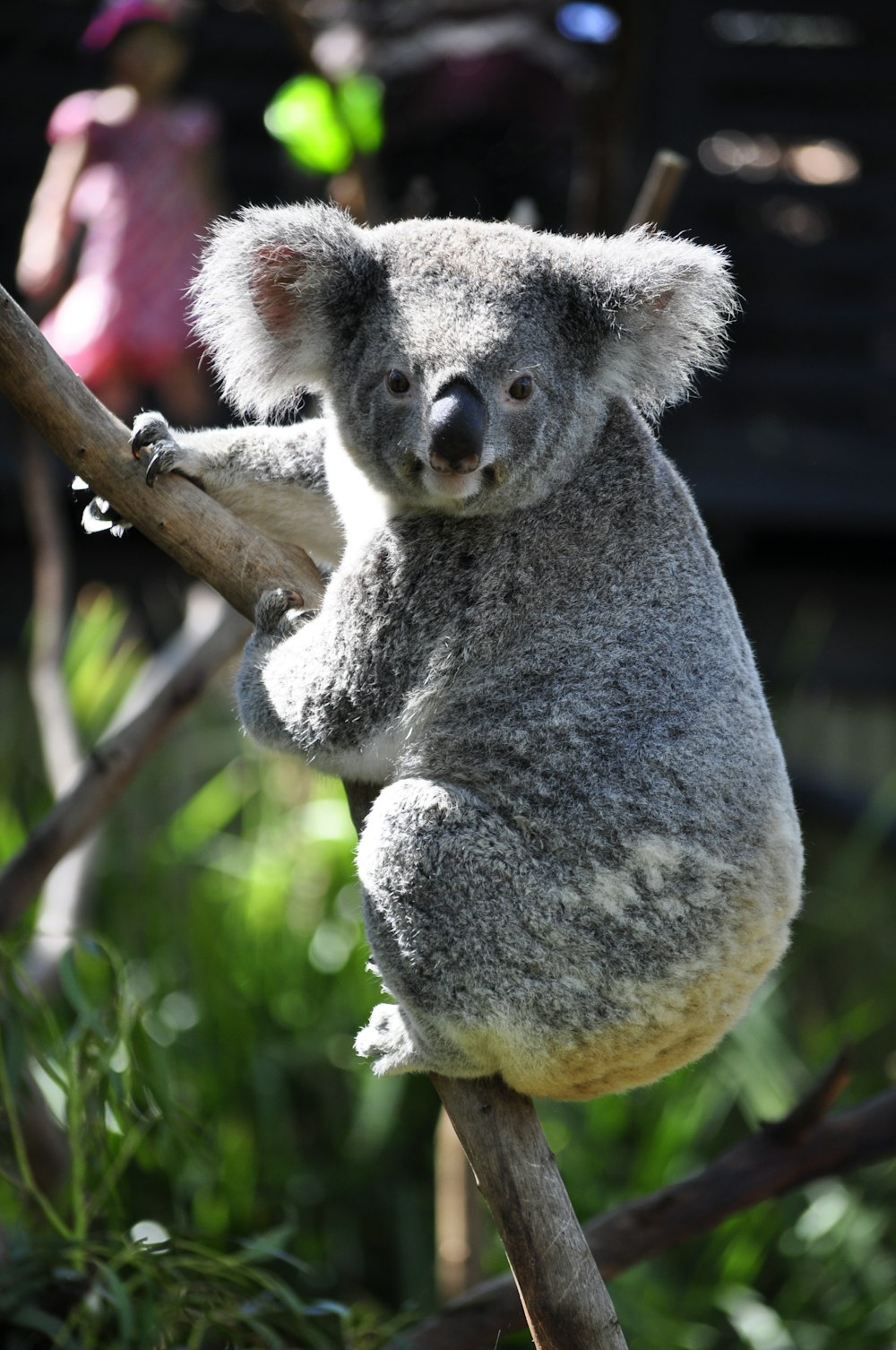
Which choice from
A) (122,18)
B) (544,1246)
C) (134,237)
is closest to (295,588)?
(544,1246)

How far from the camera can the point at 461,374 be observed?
204 cm

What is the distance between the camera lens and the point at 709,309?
2.27 metres

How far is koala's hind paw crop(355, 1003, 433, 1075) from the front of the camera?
6.84 ft

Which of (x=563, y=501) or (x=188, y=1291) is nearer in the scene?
(x=563, y=501)

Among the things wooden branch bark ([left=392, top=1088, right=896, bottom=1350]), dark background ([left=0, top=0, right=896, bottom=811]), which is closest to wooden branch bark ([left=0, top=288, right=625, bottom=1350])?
wooden branch bark ([left=392, top=1088, right=896, bottom=1350])

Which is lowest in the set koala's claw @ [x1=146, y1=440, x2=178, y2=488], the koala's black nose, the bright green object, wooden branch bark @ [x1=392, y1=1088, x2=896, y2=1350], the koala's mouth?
wooden branch bark @ [x1=392, y1=1088, x2=896, y2=1350]

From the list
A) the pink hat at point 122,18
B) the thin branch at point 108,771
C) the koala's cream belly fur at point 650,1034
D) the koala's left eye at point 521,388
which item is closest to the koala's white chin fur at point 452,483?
the koala's left eye at point 521,388

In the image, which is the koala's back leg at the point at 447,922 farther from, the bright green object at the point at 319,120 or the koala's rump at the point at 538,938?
the bright green object at the point at 319,120

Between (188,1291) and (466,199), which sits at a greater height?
(188,1291)

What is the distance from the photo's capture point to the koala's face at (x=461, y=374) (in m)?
2.05

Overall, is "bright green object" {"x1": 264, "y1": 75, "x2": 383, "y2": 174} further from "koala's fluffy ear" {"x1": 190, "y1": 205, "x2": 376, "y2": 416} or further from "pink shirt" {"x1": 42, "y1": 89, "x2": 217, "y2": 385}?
"koala's fluffy ear" {"x1": 190, "y1": 205, "x2": 376, "y2": 416}

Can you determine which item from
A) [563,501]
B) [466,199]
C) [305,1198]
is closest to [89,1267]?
[305,1198]

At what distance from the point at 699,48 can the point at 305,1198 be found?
470cm

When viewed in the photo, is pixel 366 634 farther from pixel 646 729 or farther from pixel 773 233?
pixel 773 233
